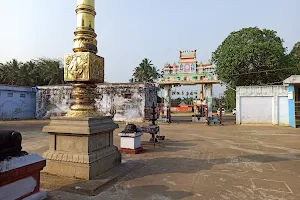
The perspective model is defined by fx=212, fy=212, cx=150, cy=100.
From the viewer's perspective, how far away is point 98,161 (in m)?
4.05

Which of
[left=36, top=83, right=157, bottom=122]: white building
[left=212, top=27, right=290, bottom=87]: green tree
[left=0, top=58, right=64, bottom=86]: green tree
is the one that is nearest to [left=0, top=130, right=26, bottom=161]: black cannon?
[left=36, top=83, right=157, bottom=122]: white building

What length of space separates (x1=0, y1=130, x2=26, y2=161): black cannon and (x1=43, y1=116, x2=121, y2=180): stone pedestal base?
4.19 feet

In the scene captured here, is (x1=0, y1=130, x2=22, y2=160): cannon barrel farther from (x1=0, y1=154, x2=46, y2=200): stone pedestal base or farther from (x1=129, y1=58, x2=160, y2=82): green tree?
(x1=129, y1=58, x2=160, y2=82): green tree

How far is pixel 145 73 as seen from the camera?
40.3m

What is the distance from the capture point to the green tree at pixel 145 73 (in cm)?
4016

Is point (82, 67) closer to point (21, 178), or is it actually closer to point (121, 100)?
point (21, 178)

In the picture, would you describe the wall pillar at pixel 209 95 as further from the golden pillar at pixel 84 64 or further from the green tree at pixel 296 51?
the golden pillar at pixel 84 64

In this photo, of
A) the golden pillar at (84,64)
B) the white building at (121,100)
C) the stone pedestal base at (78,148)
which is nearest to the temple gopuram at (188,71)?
the white building at (121,100)

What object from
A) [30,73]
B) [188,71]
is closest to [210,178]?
[188,71]

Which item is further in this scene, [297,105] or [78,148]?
[297,105]

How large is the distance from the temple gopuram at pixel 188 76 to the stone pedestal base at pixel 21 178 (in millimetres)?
17428

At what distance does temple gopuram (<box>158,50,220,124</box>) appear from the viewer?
20.1m

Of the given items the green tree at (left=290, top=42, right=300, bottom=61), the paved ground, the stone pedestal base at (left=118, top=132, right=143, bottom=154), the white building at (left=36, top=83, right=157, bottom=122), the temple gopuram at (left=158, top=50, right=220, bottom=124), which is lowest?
the paved ground

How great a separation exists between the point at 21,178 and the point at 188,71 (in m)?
19.2
